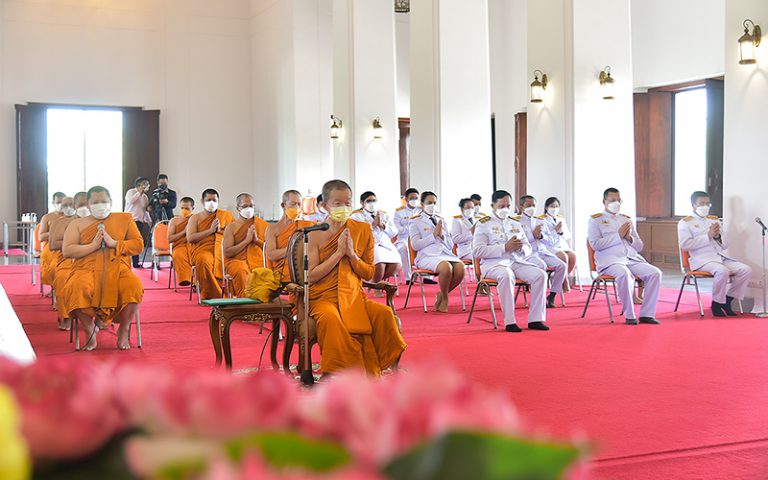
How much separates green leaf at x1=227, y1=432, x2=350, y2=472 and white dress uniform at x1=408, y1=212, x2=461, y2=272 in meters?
9.76

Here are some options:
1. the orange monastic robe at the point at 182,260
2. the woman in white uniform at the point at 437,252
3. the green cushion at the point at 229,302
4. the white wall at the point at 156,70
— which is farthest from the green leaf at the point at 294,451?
the white wall at the point at 156,70

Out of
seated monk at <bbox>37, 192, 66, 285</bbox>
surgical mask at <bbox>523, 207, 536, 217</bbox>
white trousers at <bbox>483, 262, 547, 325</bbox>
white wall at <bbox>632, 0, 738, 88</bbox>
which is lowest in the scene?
white trousers at <bbox>483, 262, 547, 325</bbox>

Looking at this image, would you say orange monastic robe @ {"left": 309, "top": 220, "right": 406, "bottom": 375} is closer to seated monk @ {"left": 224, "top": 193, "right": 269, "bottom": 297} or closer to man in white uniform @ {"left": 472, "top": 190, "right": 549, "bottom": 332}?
man in white uniform @ {"left": 472, "top": 190, "right": 549, "bottom": 332}

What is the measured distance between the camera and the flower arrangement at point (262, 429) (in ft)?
1.05

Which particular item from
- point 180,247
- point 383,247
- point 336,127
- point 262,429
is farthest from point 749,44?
point 262,429

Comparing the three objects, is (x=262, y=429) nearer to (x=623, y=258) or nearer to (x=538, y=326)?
(x=538, y=326)

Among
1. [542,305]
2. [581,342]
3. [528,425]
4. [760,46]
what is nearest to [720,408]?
[581,342]

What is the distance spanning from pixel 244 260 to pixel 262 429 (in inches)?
364

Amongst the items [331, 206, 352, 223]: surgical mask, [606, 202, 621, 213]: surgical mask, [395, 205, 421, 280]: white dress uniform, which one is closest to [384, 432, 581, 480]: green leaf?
[331, 206, 352, 223]: surgical mask

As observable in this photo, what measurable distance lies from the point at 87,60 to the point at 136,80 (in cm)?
119

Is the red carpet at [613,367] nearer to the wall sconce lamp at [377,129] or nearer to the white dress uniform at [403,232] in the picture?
the white dress uniform at [403,232]

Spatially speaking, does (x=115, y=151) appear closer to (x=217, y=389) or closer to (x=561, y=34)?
(x=561, y=34)

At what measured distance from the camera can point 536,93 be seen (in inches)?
458

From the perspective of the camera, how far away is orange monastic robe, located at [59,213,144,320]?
23.1 ft
